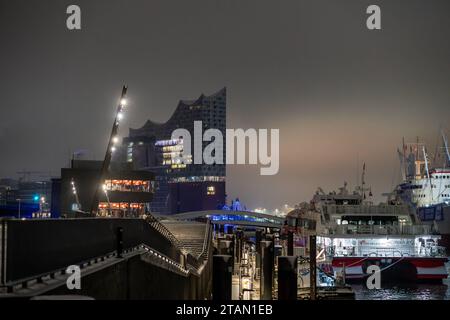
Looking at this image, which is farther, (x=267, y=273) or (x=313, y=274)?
(x=267, y=273)

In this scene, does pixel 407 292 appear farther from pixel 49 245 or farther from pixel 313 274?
pixel 49 245

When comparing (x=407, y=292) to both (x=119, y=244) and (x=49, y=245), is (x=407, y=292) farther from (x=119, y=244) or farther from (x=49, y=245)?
(x=49, y=245)

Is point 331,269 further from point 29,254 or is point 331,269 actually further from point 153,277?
point 29,254

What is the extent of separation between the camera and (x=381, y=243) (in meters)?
57.8

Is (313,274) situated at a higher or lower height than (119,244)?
lower

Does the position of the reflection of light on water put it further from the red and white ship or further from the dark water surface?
the red and white ship

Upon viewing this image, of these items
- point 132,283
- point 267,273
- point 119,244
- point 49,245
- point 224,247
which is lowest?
point 267,273

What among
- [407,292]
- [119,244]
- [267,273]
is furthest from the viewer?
[407,292]

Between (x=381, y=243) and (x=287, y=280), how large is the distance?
143 feet

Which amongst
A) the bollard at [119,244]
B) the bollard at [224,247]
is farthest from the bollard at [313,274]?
the bollard at [224,247]

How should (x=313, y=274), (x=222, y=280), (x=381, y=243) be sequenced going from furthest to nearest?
(x=381, y=243) < (x=313, y=274) < (x=222, y=280)

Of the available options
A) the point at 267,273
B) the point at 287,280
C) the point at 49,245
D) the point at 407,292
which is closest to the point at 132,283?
the point at 49,245

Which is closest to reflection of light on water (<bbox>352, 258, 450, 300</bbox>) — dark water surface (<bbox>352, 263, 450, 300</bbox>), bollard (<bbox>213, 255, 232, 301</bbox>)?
dark water surface (<bbox>352, 263, 450, 300</bbox>)
